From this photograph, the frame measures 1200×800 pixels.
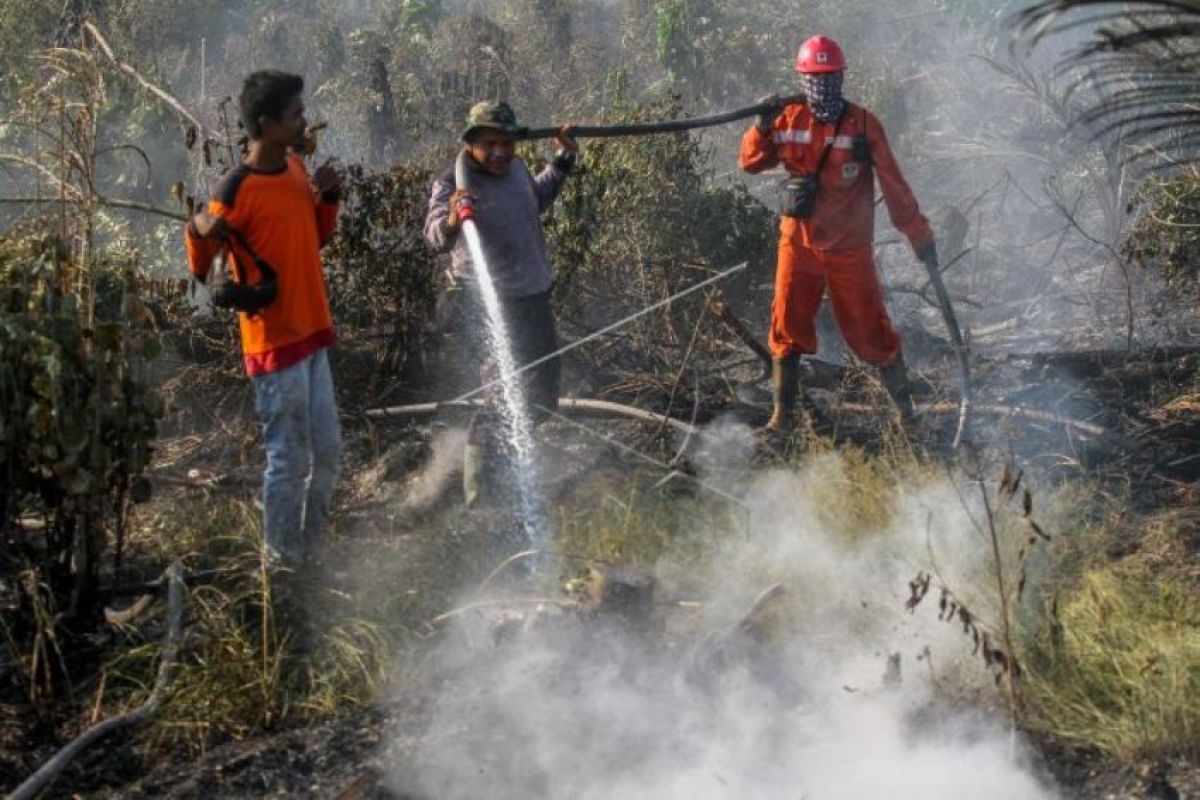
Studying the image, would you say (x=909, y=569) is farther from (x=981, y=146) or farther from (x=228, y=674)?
(x=981, y=146)

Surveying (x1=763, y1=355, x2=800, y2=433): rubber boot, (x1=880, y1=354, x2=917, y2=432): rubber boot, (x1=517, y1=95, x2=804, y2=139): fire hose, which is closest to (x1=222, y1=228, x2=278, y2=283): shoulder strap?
(x1=517, y1=95, x2=804, y2=139): fire hose

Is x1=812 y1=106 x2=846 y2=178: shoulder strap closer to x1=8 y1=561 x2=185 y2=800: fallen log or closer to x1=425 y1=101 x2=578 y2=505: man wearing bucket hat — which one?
x1=425 y1=101 x2=578 y2=505: man wearing bucket hat

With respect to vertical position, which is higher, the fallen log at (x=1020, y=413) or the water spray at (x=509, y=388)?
the water spray at (x=509, y=388)

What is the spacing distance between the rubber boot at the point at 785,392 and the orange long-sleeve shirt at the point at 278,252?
249cm

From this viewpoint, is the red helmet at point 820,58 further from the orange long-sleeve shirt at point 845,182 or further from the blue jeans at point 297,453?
the blue jeans at point 297,453

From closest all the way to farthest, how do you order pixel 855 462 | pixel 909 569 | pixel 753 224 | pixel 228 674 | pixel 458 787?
pixel 458 787 < pixel 228 674 < pixel 909 569 < pixel 855 462 < pixel 753 224

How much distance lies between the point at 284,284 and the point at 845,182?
2818mm

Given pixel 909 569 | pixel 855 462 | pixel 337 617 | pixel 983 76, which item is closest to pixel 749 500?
pixel 855 462

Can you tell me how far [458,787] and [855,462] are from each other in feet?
8.55

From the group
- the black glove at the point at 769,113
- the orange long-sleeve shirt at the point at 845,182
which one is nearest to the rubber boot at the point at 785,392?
the orange long-sleeve shirt at the point at 845,182

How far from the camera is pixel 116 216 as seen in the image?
12.9m

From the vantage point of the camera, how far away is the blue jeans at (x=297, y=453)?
5195 millimetres

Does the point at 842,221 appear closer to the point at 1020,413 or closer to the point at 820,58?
the point at 820,58

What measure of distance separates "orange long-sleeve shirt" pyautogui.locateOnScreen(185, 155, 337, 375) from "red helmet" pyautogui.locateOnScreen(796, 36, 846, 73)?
253 centimetres
